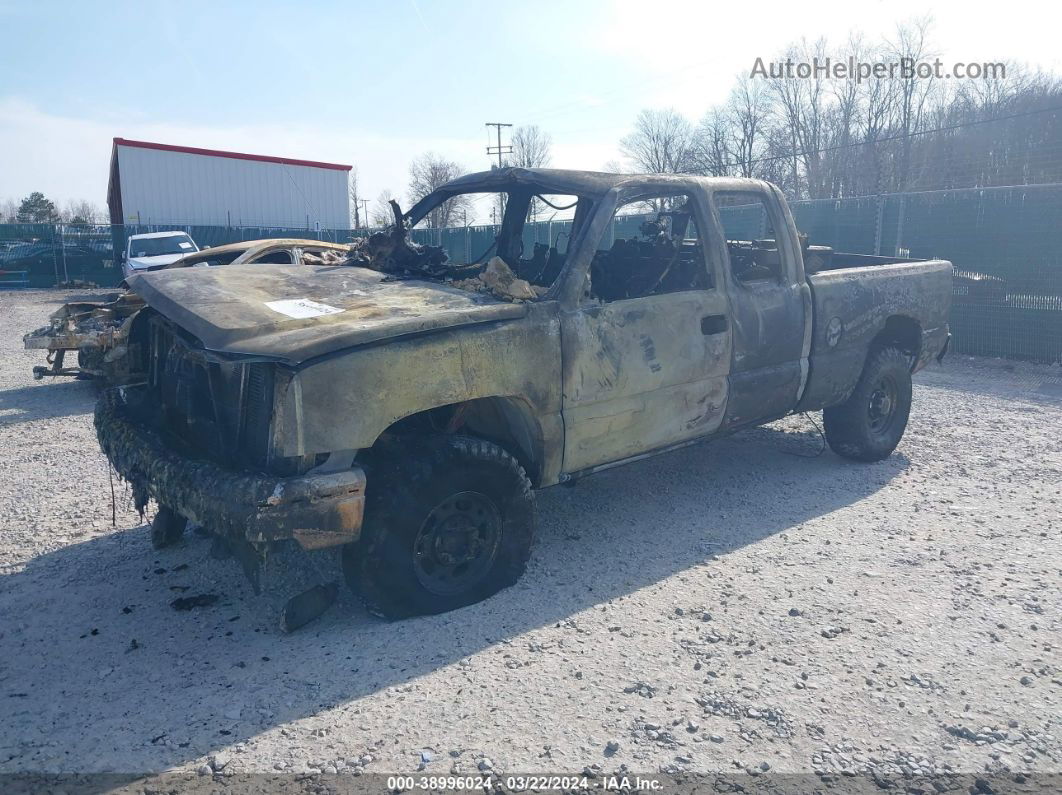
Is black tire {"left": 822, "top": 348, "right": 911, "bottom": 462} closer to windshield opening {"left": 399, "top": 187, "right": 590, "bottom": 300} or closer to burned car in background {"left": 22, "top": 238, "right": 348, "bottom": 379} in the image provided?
windshield opening {"left": 399, "top": 187, "right": 590, "bottom": 300}

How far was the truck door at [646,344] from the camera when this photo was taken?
4.00 metres

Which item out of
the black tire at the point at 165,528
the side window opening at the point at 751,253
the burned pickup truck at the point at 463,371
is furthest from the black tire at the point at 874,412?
the black tire at the point at 165,528

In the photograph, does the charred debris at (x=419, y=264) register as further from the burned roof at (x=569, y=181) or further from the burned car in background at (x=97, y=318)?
the burned car in background at (x=97, y=318)

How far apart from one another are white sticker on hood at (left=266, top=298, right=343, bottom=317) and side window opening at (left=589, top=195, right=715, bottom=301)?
4.84 feet

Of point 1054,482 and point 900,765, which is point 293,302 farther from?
point 1054,482

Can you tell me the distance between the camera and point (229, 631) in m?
3.56

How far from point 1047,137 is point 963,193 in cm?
790

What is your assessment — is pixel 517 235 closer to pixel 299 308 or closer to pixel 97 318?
pixel 299 308

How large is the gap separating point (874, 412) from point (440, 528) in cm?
393

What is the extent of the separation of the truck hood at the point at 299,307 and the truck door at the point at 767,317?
1.66m

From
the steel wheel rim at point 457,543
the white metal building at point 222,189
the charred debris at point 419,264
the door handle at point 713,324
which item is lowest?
the steel wheel rim at point 457,543

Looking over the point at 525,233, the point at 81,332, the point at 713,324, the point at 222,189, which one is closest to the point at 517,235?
the point at 525,233

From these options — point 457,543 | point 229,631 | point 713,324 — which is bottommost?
point 229,631

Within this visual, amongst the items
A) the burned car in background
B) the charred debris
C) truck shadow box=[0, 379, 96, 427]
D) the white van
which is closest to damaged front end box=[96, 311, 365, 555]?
the charred debris
